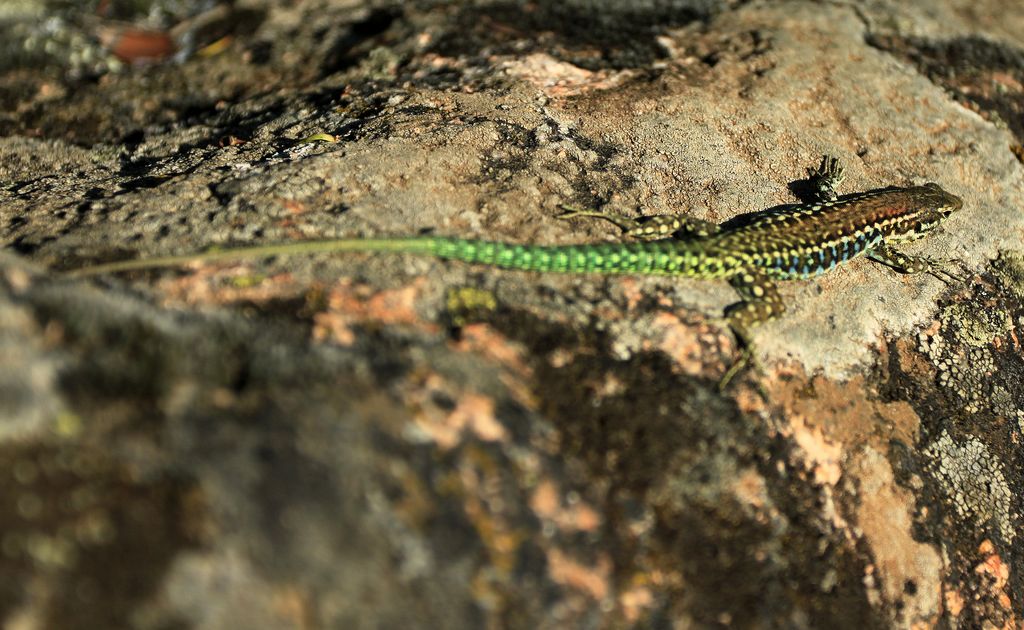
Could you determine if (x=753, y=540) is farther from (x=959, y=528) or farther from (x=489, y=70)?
(x=489, y=70)

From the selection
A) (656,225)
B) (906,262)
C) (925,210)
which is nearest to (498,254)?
(656,225)

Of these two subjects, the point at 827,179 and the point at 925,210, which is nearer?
the point at 925,210

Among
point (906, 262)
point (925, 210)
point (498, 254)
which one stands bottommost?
point (906, 262)

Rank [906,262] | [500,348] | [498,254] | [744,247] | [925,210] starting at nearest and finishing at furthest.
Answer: [500,348] → [498,254] → [744,247] → [906,262] → [925,210]

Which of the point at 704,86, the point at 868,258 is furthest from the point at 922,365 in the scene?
the point at 704,86

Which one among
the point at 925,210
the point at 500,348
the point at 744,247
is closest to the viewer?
the point at 500,348

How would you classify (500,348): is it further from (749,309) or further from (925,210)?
(925,210)

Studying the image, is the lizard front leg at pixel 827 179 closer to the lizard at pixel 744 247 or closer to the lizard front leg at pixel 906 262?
the lizard at pixel 744 247
